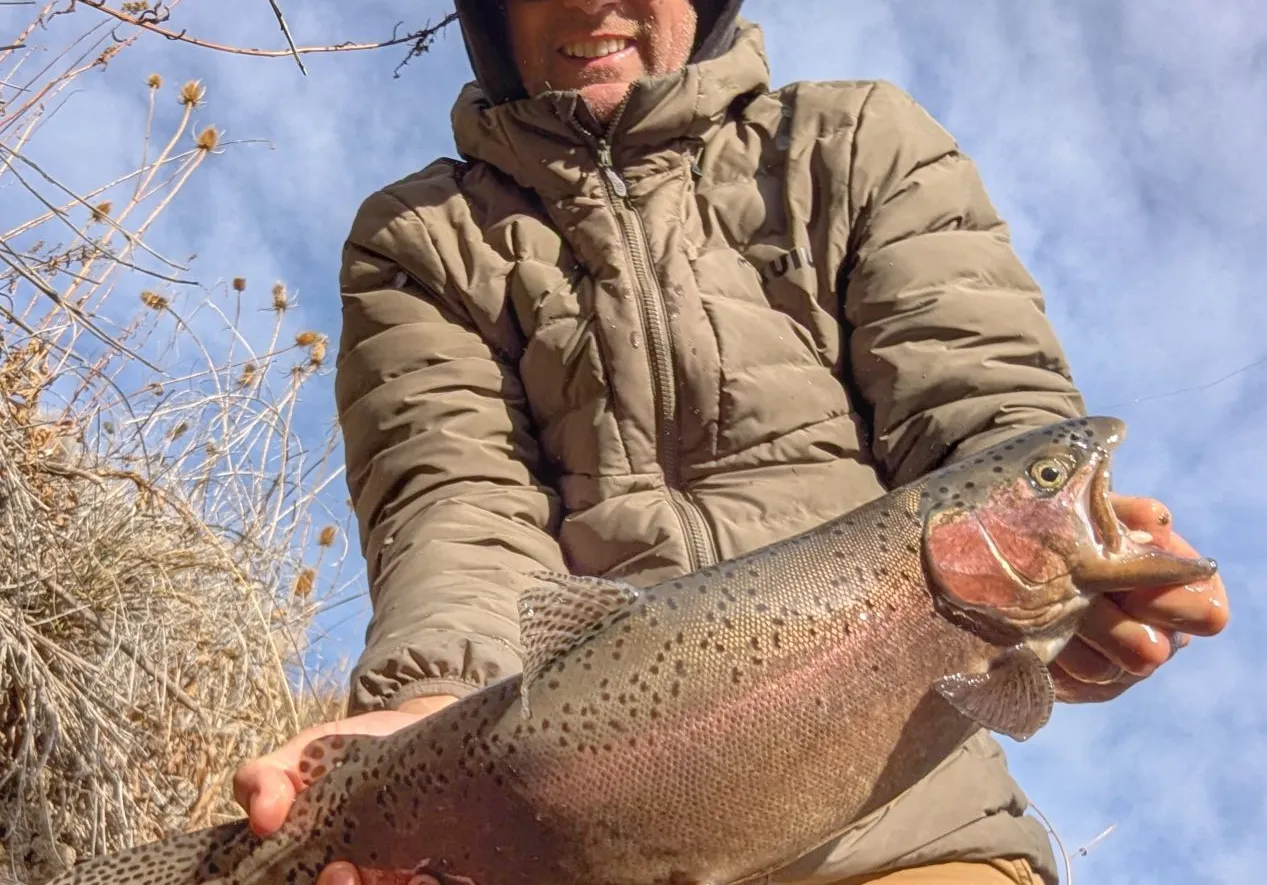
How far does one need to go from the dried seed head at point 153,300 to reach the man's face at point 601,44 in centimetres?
281

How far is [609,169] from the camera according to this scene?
2.87 metres

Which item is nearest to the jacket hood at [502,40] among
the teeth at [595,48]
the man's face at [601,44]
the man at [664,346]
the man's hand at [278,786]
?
the man at [664,346]

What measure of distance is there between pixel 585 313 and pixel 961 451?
0.93 metres

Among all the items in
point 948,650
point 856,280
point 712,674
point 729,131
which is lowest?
point 948,650

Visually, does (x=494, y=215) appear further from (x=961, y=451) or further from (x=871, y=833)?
(x=871, y=833)

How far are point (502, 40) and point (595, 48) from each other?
0.45 meters

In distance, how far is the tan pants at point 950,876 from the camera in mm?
2154

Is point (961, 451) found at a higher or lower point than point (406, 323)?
lower

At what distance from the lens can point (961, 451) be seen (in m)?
2.32

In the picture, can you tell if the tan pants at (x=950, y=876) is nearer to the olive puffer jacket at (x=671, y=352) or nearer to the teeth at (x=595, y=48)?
the olive puffer jacket at (x=671, y=352)

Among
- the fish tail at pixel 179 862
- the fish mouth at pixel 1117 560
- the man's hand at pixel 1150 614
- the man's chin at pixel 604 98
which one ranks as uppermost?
the man's chin at pixel 604 98

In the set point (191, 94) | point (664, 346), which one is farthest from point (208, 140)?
point (664, 346)

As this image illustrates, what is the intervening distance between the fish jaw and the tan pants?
549mm

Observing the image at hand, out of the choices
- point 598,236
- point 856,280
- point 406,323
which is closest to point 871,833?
point 856,280
